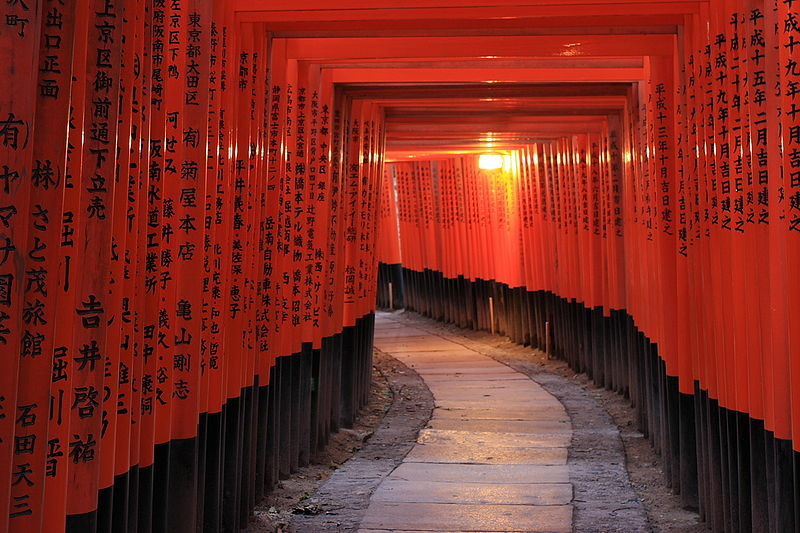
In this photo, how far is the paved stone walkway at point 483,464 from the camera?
19.3ft

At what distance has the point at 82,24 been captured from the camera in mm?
2910

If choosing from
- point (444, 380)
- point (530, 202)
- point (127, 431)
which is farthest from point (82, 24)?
point (530, 202)

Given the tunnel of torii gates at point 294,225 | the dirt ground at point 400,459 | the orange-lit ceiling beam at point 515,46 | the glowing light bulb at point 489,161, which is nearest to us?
the tunnel of torii gates at point 294,225

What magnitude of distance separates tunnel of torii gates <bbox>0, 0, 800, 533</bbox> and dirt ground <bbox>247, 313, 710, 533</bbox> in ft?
0.60

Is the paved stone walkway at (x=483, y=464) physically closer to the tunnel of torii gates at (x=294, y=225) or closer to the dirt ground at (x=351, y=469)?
the dirt ground at (x=351, y=469)

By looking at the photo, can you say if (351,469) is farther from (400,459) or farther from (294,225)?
(294,225)

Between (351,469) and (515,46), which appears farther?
(351,469)

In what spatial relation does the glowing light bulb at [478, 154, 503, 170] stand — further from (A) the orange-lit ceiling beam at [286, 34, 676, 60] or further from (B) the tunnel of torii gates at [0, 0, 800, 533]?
(A) the orange-lit ceiling beam at [286, 34, 676, 60]

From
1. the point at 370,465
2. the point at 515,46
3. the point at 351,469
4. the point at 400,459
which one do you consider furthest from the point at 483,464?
the point at 515,46

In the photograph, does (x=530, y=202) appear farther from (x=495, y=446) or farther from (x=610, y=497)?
(x=610, y=497)

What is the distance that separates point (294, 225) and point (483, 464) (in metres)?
2.34

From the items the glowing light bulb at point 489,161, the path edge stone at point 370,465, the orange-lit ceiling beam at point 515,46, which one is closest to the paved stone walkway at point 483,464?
the path edge stone at point 370,465

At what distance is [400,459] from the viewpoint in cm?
769

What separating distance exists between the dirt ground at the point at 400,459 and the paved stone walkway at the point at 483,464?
0.47 feet
